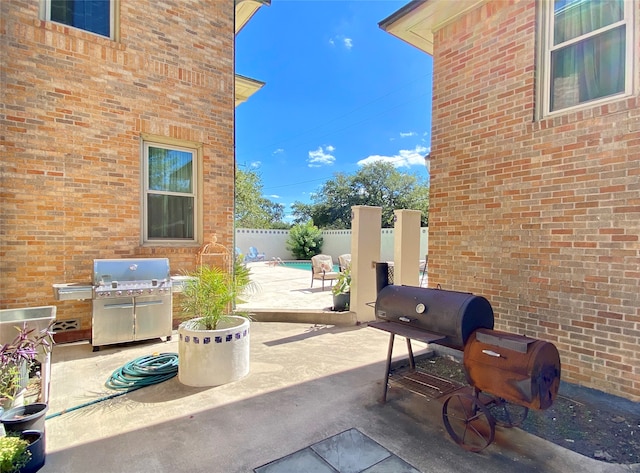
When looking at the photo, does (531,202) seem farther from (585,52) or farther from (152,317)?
(152,317)

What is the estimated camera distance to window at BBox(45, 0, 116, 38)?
4527mm

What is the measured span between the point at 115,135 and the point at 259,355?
3755 mm

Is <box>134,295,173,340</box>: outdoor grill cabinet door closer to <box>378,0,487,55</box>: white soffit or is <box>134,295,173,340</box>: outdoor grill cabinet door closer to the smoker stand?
the smoker stand

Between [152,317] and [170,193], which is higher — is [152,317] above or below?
below

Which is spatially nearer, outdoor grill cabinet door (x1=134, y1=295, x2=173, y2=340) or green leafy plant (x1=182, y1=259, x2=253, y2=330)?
green leafy plant (x1=182, y1=259, x2=253, y2=330)

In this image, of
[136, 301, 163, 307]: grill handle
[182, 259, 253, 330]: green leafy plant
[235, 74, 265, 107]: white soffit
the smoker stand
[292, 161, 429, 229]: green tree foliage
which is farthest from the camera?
[292, 161, 429, 229]: green tree foliage

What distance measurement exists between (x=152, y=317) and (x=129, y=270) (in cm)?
72

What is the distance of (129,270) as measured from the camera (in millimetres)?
4512

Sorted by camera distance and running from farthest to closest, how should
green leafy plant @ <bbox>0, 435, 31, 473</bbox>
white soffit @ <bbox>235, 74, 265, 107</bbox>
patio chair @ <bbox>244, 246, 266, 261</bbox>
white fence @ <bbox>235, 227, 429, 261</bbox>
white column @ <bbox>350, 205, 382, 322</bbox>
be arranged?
white fence @ <bbox>235, 227, 429, 261</bbox> < patio chair @ <bbox>244, 246, 266, 261</bbox> < white soffit @ <bbox>235, 74, 265, 107</bbox> < white column @ <bbox>350, 205, 382, 322</bbox> < green leafy plant @ <bbox>0, 435, 31, 473</bbox>

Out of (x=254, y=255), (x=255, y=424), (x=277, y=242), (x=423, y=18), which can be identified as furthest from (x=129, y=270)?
(x=277, y=242)

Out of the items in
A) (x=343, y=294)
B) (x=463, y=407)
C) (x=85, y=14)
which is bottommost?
(x=463, y=407)

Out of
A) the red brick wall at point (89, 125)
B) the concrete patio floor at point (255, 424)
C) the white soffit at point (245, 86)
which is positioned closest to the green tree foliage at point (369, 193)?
the white soffit at point (245, 86)

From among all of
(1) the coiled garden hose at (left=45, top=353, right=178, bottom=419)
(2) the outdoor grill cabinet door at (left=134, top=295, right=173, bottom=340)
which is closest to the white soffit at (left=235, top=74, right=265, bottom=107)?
(2) the outdoor grill cabinet door at (left=134, top=295, right=173, bottom=340)

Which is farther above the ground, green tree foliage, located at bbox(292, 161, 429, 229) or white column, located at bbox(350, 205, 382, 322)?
green tree foliage, located at bbox(292, 161, 429, 229)
